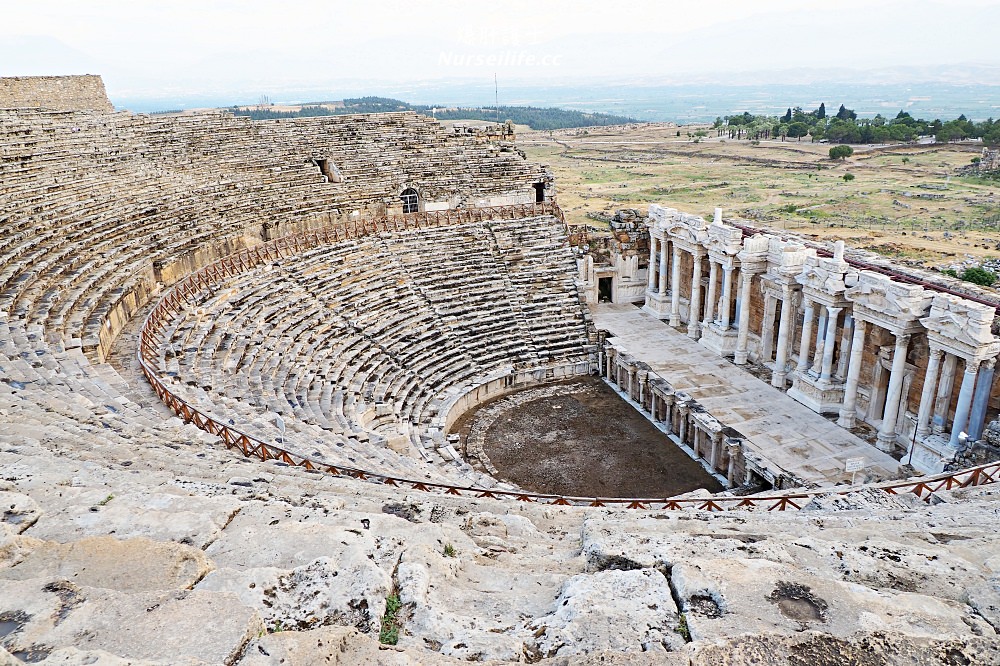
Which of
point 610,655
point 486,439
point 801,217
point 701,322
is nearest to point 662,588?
point 610,655

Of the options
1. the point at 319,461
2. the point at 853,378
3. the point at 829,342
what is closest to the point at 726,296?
the point at 829,342

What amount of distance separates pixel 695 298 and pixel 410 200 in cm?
1276

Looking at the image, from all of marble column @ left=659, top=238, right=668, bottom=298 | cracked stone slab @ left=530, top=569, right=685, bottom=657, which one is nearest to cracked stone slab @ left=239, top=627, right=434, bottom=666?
cracked stone slab @ left=530, top=569, right=685, bottom=657

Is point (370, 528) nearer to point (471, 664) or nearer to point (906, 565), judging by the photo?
point (471, 664)

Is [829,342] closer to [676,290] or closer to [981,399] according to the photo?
[981,399]

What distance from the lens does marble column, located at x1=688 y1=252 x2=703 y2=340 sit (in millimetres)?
26188

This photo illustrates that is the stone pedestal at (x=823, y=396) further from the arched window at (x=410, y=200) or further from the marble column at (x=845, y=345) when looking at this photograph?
the arched window at (x=410, y=200)

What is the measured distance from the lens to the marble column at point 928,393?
17.6m

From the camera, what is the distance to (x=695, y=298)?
26.5 m

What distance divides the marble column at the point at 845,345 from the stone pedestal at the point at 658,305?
8413 millimetres

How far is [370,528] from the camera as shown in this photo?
7.04m

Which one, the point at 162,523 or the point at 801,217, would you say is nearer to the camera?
the point at 162,523

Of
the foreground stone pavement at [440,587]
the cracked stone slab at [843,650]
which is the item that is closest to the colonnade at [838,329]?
the foreground stone pavement at [440,587]

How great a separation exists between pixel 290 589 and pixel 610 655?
2.52m
